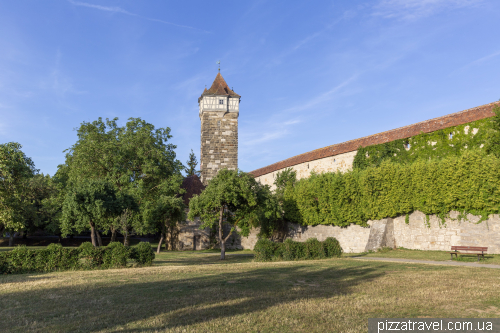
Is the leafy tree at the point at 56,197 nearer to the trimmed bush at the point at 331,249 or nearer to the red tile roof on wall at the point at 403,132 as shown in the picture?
the trimmed bush at the point at 331,249

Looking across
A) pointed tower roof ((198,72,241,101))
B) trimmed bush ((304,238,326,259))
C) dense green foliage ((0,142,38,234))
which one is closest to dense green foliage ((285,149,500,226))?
trimmed bush ((304,238,326,259))

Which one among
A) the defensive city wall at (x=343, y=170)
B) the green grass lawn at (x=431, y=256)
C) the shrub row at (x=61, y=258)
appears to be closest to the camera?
the shrub row at (x=61, y=258)

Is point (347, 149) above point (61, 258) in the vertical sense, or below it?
above

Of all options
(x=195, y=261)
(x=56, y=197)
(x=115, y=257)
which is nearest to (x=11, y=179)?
(x=115, y=257)

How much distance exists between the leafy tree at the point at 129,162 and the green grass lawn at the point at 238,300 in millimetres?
19023

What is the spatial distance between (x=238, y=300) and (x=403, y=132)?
939 inches

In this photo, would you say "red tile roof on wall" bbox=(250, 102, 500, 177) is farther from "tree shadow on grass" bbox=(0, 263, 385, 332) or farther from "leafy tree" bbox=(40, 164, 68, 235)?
"leafy tree" bbox=(40, 164, 68, 235)

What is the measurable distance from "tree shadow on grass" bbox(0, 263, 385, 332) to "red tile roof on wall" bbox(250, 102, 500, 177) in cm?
1681

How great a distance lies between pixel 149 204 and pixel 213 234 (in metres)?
8.65

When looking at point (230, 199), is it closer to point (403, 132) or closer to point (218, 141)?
point (403, 132)

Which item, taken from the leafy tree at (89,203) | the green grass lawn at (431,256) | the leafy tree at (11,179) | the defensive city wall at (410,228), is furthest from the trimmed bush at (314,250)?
the leafy tree at (11,179)

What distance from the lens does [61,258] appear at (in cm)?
1564

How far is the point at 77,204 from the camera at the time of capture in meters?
20.5

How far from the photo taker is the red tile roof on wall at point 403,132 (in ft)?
80.0
